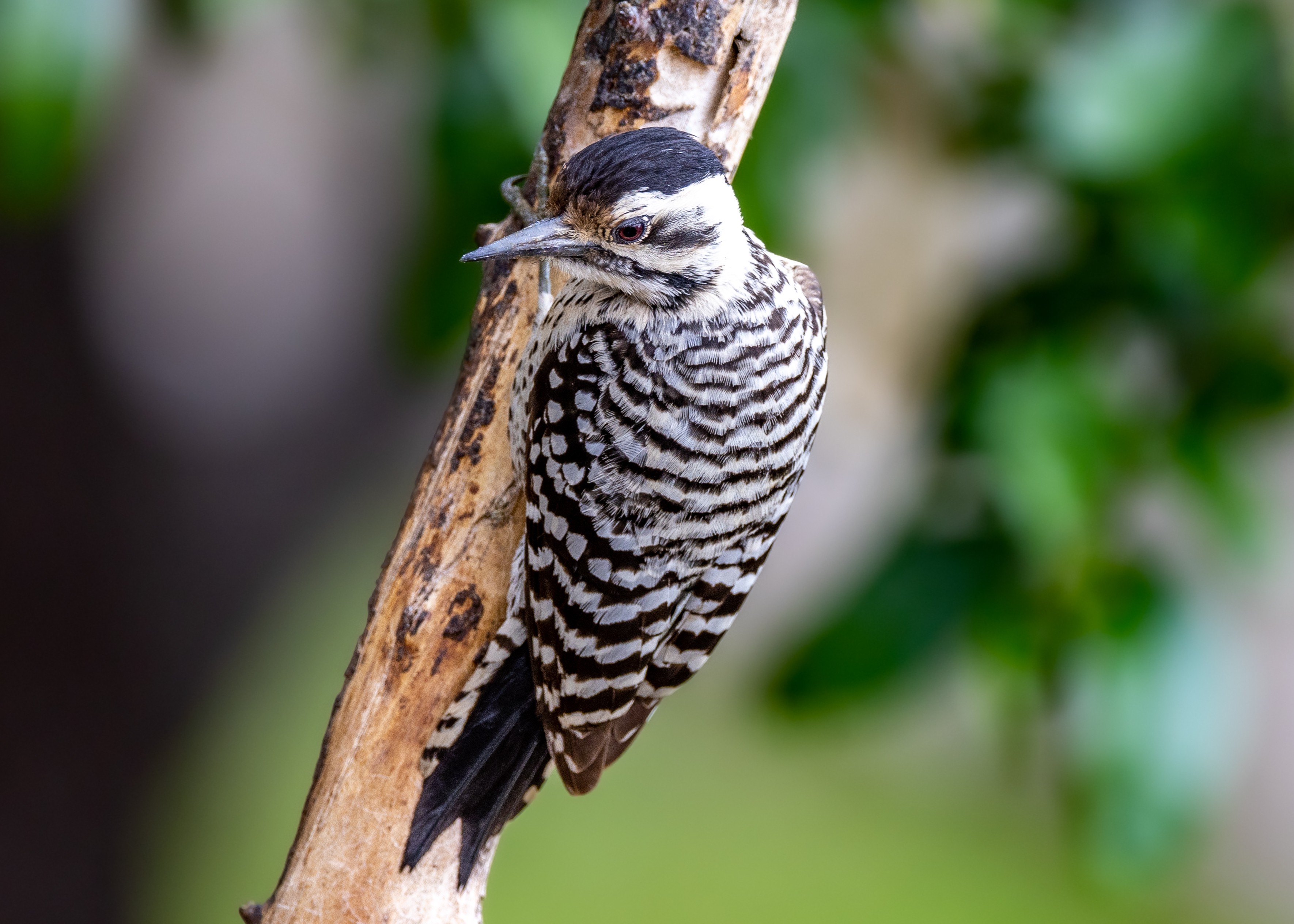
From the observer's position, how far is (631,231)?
5.43ft

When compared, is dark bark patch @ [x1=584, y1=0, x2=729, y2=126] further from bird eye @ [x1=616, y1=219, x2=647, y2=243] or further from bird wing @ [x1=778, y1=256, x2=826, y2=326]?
bird wing @ [x1=778, y1=256, x2=826, y2=326]

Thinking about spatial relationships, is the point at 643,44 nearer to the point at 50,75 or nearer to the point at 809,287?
the point at 809,287

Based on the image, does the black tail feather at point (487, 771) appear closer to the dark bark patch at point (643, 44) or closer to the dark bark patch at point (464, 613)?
the dark bark patch at point (464, 613)

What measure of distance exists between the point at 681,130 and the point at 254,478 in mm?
2962

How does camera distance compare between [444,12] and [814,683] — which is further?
[814,683]

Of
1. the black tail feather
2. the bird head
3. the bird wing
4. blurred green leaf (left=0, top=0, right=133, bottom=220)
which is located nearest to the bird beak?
the bird head

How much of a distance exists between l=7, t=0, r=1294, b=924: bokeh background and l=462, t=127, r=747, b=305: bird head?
1.16 ft

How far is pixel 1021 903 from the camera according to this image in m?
4.87

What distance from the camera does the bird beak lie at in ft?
5.23

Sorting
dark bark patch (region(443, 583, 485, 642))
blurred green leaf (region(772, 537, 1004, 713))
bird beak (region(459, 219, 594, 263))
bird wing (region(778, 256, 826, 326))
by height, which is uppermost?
bird wing (region(778, 256, 826, 326))

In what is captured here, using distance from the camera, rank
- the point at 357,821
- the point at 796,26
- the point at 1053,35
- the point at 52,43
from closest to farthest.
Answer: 1. the point at 357,821
2. the point at 52,43
3. the point at 796,26
4. the point at 1053,35

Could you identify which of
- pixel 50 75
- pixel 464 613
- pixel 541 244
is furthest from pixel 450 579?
pixel 50 75

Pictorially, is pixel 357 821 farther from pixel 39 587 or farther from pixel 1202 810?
pixel 39 587

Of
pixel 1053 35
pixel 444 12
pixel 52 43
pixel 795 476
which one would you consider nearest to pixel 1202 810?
pixel 795 476
